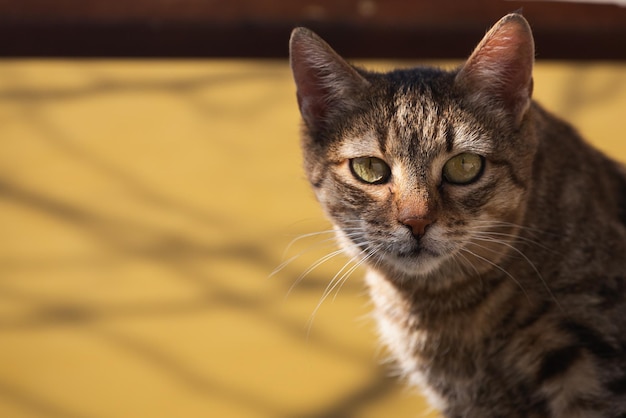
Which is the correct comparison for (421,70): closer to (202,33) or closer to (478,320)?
(478,320)

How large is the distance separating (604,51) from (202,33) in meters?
0.91

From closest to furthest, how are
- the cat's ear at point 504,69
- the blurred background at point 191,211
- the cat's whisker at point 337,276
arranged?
1. the cat's ear at point 504,69
2. the cat's whisker at point 337,276
3. the blurred background at point 191,211

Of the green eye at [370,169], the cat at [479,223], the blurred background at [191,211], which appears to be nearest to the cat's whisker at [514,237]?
the cat at [479,223]

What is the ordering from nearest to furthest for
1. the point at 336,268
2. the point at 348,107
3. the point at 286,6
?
the point at 348,107
the point at 286,6
the point at 336,268

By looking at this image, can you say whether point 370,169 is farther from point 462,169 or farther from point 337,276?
point 337,276

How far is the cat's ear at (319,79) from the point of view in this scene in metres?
1.07

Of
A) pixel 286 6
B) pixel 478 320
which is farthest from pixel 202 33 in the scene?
pixel 478 320

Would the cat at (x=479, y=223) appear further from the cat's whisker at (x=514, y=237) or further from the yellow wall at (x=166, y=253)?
the yellow wall at (x=166, y=253)

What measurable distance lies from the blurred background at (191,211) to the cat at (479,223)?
1.76ft

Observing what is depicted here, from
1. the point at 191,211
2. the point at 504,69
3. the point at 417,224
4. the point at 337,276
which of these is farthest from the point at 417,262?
the point at 191,211

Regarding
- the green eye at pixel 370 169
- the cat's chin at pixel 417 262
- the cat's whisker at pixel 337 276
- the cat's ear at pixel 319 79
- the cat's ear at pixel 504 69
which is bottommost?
the cat's chin at pixel 417 262

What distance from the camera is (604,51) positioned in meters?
1.79

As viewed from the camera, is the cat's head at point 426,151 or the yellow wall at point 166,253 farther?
the yellow wall at point 166,253

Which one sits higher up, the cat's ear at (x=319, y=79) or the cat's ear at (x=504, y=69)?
the cat's ear at (x=319, y=79)
